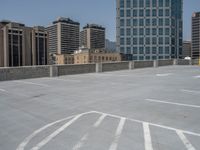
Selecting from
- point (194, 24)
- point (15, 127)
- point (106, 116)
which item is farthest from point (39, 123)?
point (194, 24)

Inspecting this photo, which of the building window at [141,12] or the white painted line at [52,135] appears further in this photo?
the building window at [141,12]

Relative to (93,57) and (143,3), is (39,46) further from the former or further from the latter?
(143,3)

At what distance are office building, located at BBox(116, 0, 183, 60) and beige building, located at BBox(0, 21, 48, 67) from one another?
6331 cm

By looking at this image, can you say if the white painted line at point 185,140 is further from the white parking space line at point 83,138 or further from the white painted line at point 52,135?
the white painted line at point 52,135

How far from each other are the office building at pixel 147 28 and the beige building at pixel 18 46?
208ft

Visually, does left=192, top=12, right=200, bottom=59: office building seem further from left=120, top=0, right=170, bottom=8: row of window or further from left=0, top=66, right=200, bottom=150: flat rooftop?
left=0, top=66, right=200, bottom=150: flat rooftop

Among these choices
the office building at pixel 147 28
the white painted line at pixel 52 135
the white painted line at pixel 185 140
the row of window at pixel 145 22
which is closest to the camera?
the white painted line at pixel 185 140

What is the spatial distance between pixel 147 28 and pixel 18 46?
82522 mm

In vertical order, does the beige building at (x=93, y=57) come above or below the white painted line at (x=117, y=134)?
above

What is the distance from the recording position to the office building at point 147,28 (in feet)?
352

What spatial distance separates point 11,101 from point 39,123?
3.60m

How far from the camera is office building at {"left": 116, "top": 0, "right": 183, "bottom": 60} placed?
352 ft

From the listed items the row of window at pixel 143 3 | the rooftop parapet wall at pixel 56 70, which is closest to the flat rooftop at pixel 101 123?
the rooftop parapet wall at pixel 56 70

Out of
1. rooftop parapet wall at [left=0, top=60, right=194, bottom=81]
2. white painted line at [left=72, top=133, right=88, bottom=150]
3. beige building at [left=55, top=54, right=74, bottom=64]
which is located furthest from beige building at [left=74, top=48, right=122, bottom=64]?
white painted line at [left=72, top=133, right=88, bottom=150]
